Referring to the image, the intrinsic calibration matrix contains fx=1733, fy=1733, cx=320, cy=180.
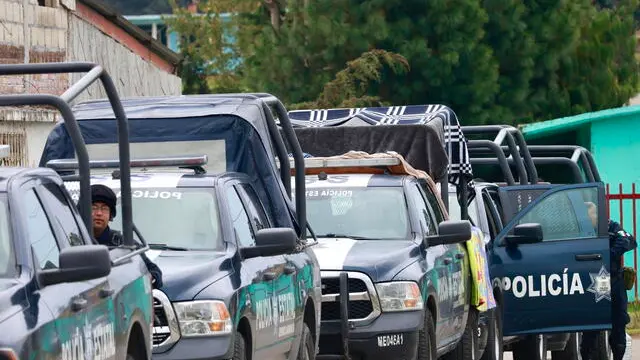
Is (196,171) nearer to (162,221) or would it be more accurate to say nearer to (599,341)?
(162,221)

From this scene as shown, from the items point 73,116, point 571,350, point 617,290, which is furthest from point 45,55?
point 73,116

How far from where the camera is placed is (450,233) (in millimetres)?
13961

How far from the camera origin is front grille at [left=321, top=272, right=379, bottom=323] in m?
12.9

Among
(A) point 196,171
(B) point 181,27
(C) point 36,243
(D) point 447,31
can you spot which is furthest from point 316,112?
(B) point 181,27

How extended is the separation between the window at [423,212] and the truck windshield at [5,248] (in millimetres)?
7174

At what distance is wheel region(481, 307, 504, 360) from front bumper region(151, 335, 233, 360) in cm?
696

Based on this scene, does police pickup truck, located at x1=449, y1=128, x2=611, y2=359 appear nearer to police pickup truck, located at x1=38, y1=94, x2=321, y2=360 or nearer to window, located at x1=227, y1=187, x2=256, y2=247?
police pickup truck, located at x1=38, y1=94, x2=321, y2=360

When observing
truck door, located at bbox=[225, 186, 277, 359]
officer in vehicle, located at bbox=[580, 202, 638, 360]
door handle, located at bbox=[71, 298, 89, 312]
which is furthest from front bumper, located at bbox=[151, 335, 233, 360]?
officer in vehicle, located at bbox=[580, 202, 638, 360]

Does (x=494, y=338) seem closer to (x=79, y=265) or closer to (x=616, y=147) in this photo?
(x=79, y=265)

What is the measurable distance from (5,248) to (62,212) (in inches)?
39.8

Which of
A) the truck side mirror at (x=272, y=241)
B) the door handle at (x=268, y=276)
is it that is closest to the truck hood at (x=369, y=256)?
Result: the door handle at (x=268, y=276)

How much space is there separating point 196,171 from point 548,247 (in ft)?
19.6

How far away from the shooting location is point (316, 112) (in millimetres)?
17609

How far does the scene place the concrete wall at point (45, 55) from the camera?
20719 millimetres
